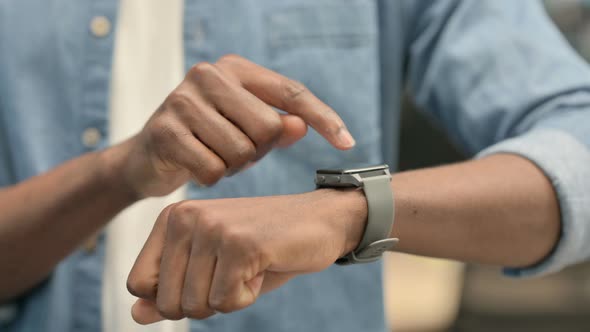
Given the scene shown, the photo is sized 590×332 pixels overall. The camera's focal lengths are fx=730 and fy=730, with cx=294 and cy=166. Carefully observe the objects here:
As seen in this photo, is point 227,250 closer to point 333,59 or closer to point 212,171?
point 212,171

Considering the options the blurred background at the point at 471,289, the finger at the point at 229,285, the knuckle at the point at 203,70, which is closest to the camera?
the finger at the point at 229,285

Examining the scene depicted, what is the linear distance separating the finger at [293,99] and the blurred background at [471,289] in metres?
0.81

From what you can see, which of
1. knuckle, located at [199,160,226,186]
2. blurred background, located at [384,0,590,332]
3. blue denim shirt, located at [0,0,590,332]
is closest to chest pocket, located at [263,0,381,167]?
blue denim shirt, located at [0,0,590,332]

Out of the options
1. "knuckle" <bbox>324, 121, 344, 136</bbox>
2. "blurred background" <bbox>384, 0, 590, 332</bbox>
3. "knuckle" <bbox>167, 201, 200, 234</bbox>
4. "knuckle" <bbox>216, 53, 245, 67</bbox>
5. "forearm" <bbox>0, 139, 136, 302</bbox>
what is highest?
"knuckle" <bbox>216, 53, 245, 67</bbox>

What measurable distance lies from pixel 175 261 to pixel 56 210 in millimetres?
242

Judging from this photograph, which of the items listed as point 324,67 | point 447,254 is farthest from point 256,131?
point 324,67

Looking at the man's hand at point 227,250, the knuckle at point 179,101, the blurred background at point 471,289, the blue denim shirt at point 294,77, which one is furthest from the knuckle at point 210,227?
the blurred background at point 471,289

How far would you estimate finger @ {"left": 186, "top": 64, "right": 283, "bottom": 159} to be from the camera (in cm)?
44

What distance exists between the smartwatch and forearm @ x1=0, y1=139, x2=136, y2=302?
7.4 inches

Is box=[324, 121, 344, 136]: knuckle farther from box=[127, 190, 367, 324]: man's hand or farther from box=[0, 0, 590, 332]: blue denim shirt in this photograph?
box=[0, 0, 590, 332]: blue denim shirt

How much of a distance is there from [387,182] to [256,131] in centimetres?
8

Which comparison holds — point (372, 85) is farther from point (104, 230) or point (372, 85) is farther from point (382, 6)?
point (104, 230)

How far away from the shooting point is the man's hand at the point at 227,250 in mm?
358

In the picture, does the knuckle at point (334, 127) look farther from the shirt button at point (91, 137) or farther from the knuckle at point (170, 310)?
the shirt button at point (91, 137)
